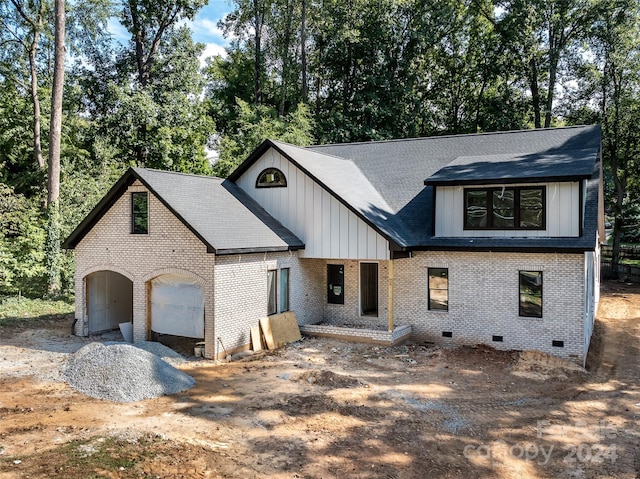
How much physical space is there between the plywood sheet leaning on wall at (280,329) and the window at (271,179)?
14.8ft

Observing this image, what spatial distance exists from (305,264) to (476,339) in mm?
5959

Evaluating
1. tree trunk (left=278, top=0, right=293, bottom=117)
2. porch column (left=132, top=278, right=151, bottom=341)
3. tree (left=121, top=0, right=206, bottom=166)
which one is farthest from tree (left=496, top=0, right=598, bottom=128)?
porch column (left=132, top=278, right=151, bottom=341)

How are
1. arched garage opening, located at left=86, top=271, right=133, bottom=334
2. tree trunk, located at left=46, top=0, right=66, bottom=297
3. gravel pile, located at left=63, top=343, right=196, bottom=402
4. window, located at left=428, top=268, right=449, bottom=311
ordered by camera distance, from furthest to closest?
tree trunk, located at left=46, top=0, right=66, bottom=297 → arched garage opening, located at left=86, top=271, right=133, bottom=334 → window, located at left=428, top=268, right=449, bottom=311 → gravel pile, located at left=63, top=343, right=196, bottom=402

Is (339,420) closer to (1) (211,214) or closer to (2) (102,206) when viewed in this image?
(1) (211,214)

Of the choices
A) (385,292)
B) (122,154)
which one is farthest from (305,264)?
(122,154)

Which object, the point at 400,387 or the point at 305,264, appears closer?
the point at 400,387

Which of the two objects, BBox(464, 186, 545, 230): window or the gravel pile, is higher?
BBox(464, 186, 545, 230): window

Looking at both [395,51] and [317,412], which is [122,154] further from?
[317,412]

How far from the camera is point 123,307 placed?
58.3 ft

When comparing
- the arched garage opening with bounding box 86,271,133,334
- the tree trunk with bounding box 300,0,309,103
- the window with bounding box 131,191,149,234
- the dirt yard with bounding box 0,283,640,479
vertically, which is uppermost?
the tree trunk with bounding box 300,0,309,103

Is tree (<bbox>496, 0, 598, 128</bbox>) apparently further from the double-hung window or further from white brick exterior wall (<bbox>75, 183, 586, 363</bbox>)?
the double-hung window

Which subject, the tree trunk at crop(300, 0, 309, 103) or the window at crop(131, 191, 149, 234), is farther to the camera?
the tree trunk at crop(300, 0, 309, 103)

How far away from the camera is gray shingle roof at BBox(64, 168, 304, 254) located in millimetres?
13852

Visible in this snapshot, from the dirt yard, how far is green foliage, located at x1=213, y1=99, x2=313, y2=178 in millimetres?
18907
